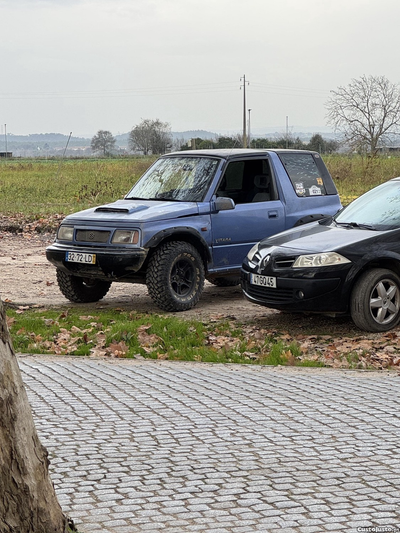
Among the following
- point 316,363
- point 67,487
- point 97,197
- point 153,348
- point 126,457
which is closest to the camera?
point 67,487

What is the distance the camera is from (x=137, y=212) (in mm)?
11266

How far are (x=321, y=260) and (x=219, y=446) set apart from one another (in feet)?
14.7

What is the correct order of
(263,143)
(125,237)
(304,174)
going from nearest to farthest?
(125,237) < (304,174) < (263,143)

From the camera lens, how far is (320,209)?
1285 cm

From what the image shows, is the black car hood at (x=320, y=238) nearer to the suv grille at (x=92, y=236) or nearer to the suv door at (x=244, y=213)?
the suv door at (x=244, y=213)

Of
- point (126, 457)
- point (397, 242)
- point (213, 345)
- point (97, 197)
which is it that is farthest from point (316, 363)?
point (97, 197)

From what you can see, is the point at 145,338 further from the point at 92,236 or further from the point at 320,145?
the point at 320,145

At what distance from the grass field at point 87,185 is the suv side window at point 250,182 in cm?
1294

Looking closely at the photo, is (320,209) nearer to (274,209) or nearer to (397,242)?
(274,209)

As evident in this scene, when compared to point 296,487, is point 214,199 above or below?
above

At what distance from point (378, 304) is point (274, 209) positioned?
2.95 m

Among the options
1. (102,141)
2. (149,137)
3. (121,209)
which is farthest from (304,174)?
(102,141)

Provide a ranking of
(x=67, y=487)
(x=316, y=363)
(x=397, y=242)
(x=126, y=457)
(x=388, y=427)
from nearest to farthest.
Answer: (x=67, y=487) < (x=126, y=457) < (x=388, y=427) < (x=316, y=363) < (x=397, y=242)

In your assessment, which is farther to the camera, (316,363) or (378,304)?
(378,304)
